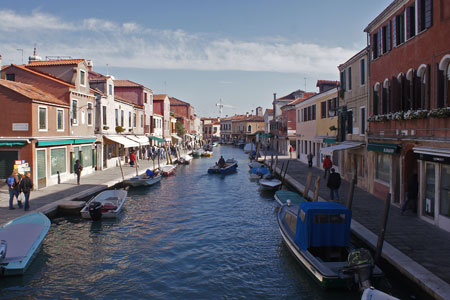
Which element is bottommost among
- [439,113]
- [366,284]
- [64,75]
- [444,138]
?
[366,284]

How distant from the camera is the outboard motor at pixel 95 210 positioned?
14.9 metres

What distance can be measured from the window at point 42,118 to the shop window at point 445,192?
60.0 feet

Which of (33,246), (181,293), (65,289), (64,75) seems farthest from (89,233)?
(64,75)

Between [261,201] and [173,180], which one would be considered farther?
[173,180]

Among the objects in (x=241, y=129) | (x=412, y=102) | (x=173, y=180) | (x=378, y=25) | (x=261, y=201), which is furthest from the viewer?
(x=241, y=129)

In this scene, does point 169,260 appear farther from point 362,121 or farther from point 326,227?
point 362,121

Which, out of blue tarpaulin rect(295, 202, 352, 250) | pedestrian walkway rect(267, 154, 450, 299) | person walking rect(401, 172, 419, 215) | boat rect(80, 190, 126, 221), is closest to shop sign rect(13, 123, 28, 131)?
boat rect(80, 190, 126, 221)

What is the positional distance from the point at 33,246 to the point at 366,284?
865 cm

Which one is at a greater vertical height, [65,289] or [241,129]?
[241,129]

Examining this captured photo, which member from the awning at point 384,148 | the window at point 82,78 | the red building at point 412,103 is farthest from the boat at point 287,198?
the window at point 82,78

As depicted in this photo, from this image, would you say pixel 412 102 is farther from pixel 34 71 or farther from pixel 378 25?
pixel 34 71

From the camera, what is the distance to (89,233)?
1366cm

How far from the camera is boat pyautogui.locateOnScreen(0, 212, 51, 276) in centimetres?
954

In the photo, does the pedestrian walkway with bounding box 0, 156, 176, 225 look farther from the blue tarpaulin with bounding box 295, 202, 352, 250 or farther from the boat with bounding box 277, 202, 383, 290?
the blue tarpaulin with bounding box 295, 202, 352, 250
